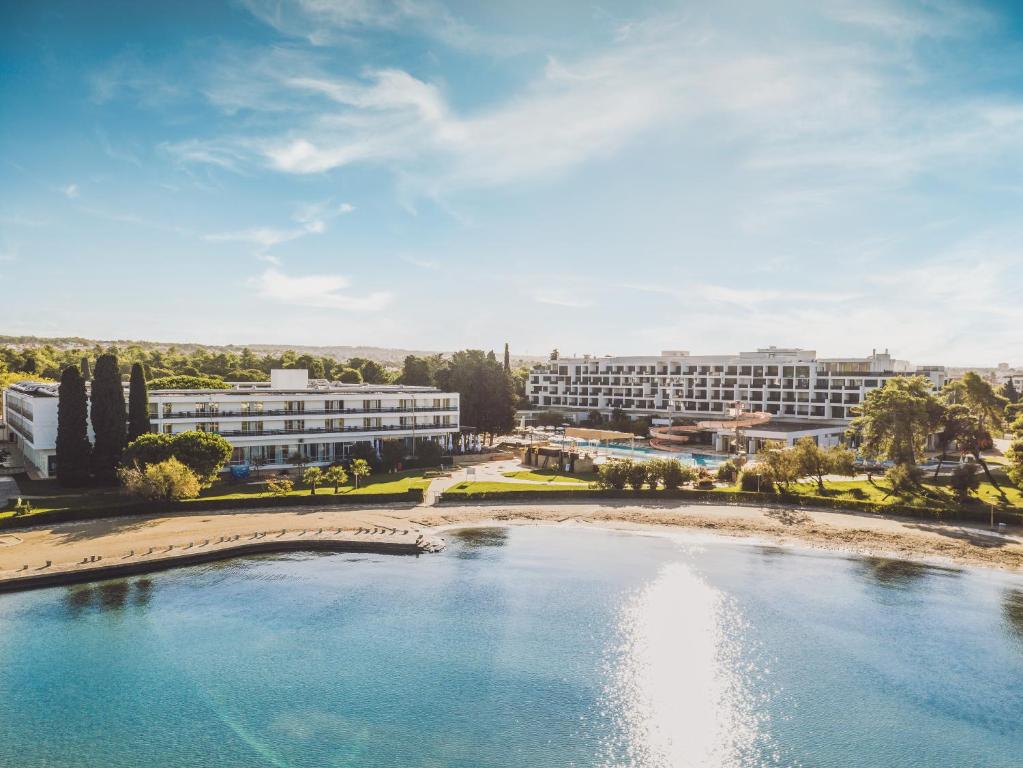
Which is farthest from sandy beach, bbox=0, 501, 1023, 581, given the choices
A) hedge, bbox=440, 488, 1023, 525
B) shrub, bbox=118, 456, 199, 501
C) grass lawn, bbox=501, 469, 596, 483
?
grass lawn, bbox=501, 469, 596, 483

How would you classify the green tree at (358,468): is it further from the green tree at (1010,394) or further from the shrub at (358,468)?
the green tree at (1010,394)

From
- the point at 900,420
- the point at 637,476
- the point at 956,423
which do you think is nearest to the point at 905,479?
the point at 900,420

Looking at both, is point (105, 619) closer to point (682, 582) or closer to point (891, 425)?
point (682, 582)

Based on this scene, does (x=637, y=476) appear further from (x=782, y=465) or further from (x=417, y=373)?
(x=417, y=373)

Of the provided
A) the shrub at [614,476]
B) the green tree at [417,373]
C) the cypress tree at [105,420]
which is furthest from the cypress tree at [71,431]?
the green tree at [417,373]

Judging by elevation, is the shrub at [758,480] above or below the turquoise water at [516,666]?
above

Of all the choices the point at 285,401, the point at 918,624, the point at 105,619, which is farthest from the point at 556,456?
the point at 105,619
